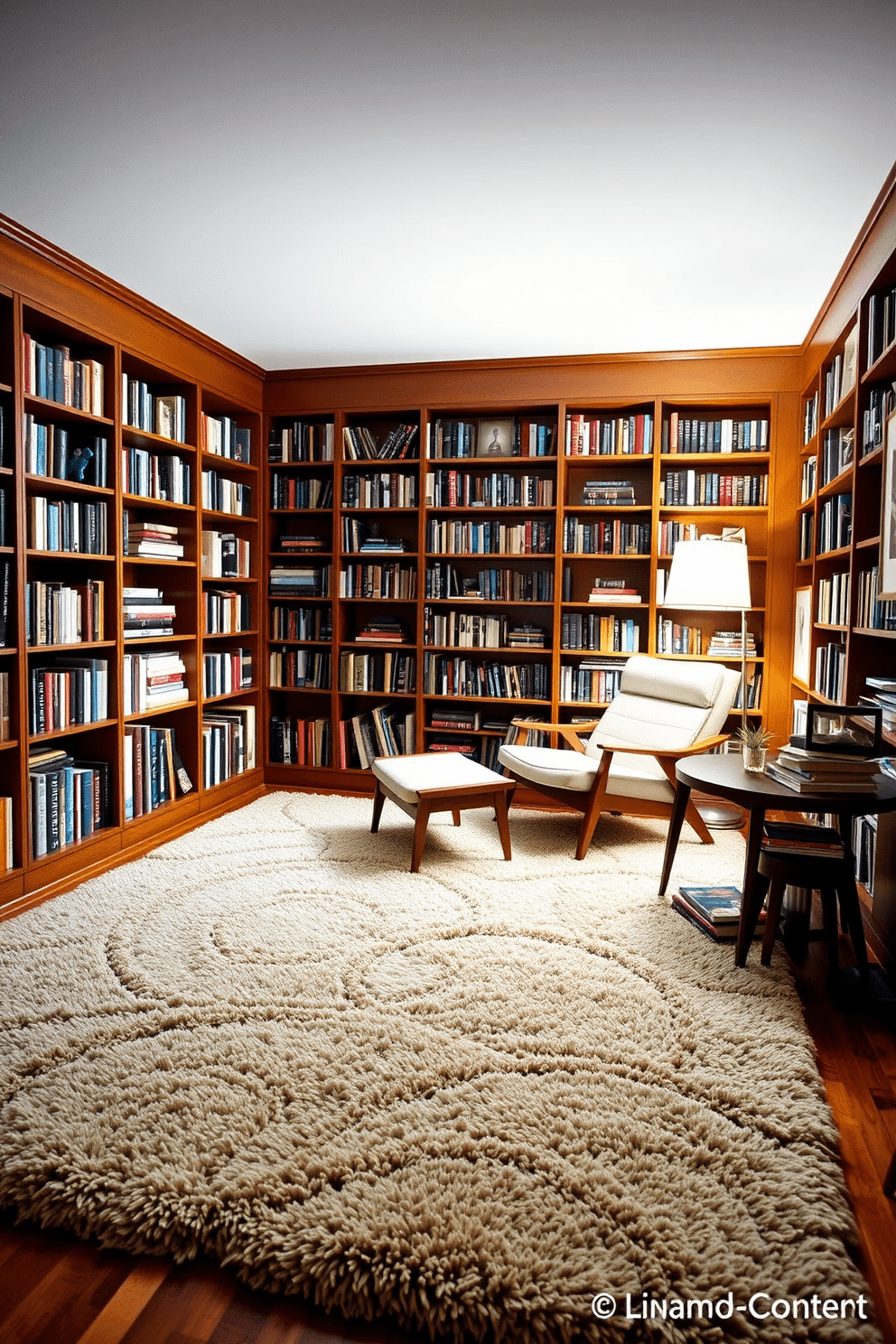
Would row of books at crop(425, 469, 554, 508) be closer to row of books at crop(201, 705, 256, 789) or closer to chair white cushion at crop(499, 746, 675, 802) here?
chair white cushion at crop(499, 746, 675, 802)

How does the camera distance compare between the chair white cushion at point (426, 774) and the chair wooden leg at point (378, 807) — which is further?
the chair wooden leg at point (378, 807)

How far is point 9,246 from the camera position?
298 centimetres

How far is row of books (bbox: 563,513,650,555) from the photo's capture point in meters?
4.58

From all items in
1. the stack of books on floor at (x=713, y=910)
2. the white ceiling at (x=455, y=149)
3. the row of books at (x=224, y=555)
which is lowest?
the stack of books on floor at (x=713, y=910)

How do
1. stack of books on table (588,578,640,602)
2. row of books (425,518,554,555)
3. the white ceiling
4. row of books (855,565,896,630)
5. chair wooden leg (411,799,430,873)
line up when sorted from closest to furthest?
the white ceiling
row of books (855,565,896,630)
chair wooden leg (411,799,430,873)
stack of books on table (588,578,640,602)
row of books (425,518,554,555)

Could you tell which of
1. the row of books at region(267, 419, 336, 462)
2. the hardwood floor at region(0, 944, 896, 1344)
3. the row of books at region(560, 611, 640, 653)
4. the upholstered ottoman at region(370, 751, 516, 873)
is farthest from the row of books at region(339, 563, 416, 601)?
the hardwood floor at region(0, 944, 896, 1344)

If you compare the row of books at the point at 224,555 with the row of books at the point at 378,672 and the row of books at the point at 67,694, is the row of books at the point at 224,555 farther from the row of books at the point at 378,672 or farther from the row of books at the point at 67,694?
the row of books at the point at 67,694

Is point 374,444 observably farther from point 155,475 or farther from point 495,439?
point 155,475

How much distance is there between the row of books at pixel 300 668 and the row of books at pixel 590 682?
1.48m

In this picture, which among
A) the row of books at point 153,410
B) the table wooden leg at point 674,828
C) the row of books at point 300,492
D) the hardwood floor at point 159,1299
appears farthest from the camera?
the row of books at point 300,492

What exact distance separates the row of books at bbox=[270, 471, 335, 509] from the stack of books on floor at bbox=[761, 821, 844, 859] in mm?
3364

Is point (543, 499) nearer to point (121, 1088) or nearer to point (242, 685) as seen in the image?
point (242, 685)

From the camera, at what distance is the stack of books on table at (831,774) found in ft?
7.89

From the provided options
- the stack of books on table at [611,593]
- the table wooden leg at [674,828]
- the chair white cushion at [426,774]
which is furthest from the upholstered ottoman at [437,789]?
the stack of books on table at [611,593]
